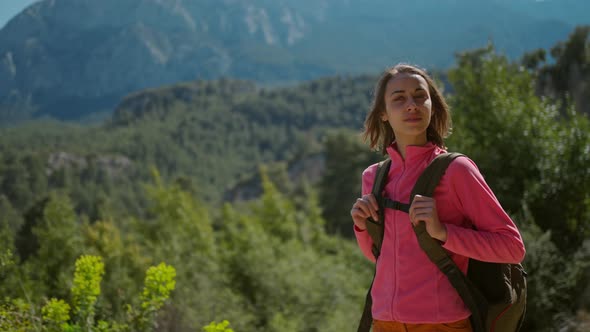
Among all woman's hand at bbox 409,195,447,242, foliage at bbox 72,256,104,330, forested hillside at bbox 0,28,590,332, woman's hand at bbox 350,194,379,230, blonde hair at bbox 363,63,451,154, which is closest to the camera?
woman's hand at bbox 409,195,447,242

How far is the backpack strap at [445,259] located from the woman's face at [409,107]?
235mm

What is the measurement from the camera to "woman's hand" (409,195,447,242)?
6.07ft

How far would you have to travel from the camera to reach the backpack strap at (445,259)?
192 centimetres

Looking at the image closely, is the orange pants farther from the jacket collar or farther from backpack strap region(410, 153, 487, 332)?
the jacket collar

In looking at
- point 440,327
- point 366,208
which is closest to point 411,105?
point 366,208

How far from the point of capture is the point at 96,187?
11475 centimetres

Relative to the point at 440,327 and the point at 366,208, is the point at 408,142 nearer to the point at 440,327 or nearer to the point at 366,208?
the point at 366,208

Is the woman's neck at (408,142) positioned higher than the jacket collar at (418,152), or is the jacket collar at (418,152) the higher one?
the woman's neck at (408,142)

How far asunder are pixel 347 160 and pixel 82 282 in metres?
40.0

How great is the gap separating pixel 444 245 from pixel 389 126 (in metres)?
0.75

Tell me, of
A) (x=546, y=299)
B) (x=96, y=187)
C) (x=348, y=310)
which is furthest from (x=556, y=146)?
(x=96, y=187)

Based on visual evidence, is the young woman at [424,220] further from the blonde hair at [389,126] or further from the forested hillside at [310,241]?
the forested hillside at [310,241]

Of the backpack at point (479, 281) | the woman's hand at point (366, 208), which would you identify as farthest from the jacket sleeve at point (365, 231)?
the backpack at point (479, 281)

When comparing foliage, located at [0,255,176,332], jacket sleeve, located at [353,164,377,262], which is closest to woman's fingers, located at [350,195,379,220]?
jacket sleeve, located at [353,164,377,262]
